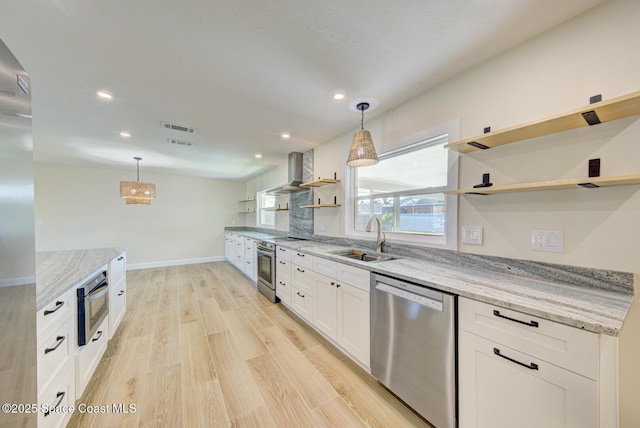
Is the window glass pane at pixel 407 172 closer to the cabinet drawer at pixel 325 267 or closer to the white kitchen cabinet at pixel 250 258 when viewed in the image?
the cabinet drawer at pixel 325 267

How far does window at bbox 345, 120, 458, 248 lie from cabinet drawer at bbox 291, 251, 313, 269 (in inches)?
26.8

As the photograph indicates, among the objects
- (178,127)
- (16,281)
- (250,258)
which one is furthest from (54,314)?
(250,258)

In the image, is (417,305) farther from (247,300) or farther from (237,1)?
(247,300)

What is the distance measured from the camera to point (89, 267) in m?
1.91

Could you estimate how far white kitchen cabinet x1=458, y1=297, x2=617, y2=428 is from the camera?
0.88 meters

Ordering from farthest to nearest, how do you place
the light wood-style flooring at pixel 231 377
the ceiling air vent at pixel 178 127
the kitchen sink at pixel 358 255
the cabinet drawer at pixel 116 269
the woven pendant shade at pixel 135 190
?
the woven pendant shade at pixel 135 190 < the ceiling air vent at pixel 178 127 < the kitchen sink at pixel 358 255 < the cabinet drawer at pixel 116 269 < the light wood-style flooring at pixel 231 377

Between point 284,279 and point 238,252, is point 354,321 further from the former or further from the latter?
point 238,252

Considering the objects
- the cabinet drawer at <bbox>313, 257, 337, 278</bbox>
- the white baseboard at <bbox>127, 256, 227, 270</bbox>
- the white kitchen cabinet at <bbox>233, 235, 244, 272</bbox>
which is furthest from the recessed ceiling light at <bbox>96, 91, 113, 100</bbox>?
the white baseboard at <bbox>127, 256, 227, 270</bbox>

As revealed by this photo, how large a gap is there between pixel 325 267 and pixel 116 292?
7.69ft

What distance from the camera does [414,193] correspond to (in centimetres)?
223

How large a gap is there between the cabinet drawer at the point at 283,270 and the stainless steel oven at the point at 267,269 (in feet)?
0.38

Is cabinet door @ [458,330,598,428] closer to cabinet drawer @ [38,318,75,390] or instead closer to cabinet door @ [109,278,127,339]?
cabinet drawer @ [38,318,75,390]

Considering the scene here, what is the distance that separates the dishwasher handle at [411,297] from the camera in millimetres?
1348

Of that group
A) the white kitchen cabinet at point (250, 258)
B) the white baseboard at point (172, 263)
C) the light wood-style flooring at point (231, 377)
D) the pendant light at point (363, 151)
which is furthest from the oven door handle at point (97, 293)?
the white baseboard at point (172, 263)
